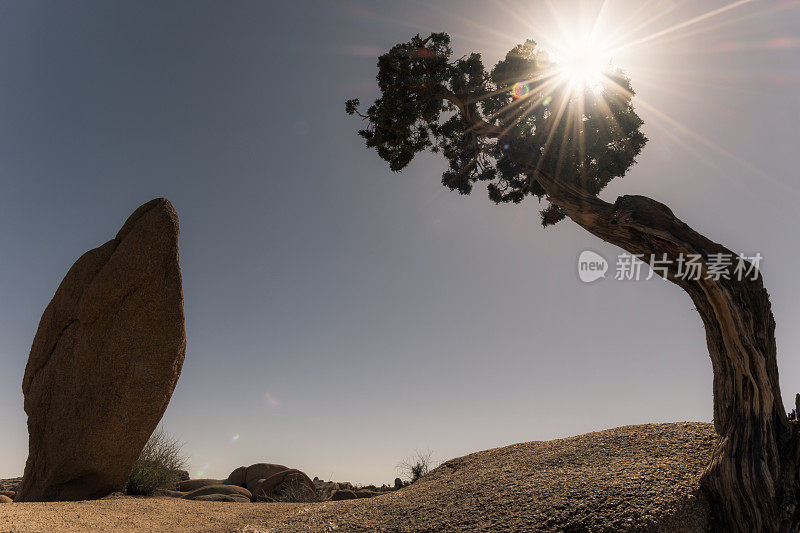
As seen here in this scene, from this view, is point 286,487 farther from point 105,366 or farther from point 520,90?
point 520,90

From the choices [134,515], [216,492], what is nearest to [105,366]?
[134,515]

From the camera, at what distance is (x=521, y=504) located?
7.08 metres

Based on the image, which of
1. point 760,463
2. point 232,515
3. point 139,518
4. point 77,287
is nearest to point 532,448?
point 760,463

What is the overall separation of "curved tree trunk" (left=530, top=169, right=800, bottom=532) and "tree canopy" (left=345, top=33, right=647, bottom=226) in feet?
7.93

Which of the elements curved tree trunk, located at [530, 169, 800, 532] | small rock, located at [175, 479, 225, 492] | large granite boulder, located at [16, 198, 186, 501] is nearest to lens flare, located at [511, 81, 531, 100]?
curved tree trunk, located at [530, 169, 800, 532]

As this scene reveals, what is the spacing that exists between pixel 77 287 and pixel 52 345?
140 centimetres

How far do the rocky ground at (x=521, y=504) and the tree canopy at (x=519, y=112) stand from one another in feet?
18.6

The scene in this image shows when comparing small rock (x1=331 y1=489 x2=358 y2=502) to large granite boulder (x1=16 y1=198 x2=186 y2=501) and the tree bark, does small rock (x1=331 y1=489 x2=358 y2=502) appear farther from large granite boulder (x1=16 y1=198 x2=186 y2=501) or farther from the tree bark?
the tree bark

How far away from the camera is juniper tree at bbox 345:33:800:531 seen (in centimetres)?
713

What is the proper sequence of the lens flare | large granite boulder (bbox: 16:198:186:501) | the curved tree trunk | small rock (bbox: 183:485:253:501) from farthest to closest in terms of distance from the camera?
small rock (bbox: 183:485:253:501)
the lens flare
large granite boulder (bbox: 16:198:186:501)
the curved tree trunk

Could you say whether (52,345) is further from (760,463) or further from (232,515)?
(760,463)

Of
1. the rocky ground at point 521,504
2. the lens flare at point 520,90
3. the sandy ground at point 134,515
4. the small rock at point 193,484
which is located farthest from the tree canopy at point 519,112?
the small rock at point 193,484

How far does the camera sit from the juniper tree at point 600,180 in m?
7.13

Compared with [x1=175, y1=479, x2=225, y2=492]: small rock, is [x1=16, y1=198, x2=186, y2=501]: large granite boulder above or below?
above
